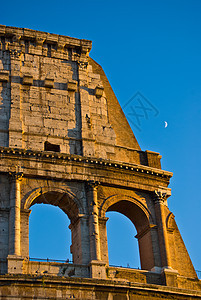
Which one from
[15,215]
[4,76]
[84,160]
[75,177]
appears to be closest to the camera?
[15,215]

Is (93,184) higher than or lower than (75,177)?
lower

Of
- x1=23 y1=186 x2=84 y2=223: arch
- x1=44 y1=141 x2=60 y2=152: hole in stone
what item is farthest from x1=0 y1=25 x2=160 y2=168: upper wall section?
x1=23 y1=186 x2=84 y2=223: arch

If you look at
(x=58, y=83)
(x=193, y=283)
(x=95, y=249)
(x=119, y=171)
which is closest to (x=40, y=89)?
(x=58, y=83)

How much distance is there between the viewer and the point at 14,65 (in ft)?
94.6

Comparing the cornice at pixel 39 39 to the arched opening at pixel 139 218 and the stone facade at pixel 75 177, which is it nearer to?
the stone facade at pixel 75 177

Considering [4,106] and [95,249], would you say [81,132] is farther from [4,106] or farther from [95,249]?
[95,249]

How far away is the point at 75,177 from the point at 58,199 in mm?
1055

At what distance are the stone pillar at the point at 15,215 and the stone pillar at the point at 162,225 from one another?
18.3 ft

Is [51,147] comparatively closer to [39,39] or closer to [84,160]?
[84,160]

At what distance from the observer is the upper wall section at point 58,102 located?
27516 millimetres

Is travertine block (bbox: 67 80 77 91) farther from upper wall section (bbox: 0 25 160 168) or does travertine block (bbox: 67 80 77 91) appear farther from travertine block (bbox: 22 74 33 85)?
travertine block (bbox: 22 74 33 85)

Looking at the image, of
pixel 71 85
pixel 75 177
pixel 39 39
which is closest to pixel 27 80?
pixel 71 85

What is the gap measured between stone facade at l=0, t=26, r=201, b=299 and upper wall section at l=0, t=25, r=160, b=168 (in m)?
0.04

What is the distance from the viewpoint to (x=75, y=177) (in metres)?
26.6
